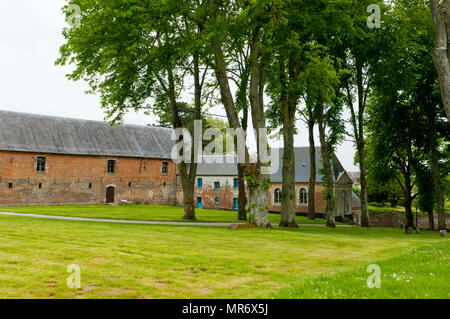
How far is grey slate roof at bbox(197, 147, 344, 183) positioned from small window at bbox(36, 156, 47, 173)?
19.8 m

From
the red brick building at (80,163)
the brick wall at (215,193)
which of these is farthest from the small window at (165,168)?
the brick wall at (215,193)

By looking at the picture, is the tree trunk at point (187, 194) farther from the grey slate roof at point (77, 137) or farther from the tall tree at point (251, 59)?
the grey slate roof at point (77, 137)

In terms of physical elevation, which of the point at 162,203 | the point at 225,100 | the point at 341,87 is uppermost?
the point at 341,87

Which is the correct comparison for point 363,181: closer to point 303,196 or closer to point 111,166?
point 303,196

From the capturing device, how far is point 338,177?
149ft

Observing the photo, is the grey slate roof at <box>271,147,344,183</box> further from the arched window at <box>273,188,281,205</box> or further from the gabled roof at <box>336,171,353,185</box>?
the arched window at <box>273,188,281,205</box>

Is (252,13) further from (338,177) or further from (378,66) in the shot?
(338,177)

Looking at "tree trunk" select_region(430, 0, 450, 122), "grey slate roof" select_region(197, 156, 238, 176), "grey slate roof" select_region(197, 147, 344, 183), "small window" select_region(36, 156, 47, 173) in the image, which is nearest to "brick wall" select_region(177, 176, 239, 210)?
"grey slate roof" select_region(197, 156, 238, 176)

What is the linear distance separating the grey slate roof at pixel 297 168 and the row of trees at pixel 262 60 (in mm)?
12895

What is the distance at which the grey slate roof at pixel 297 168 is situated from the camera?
46656mm
